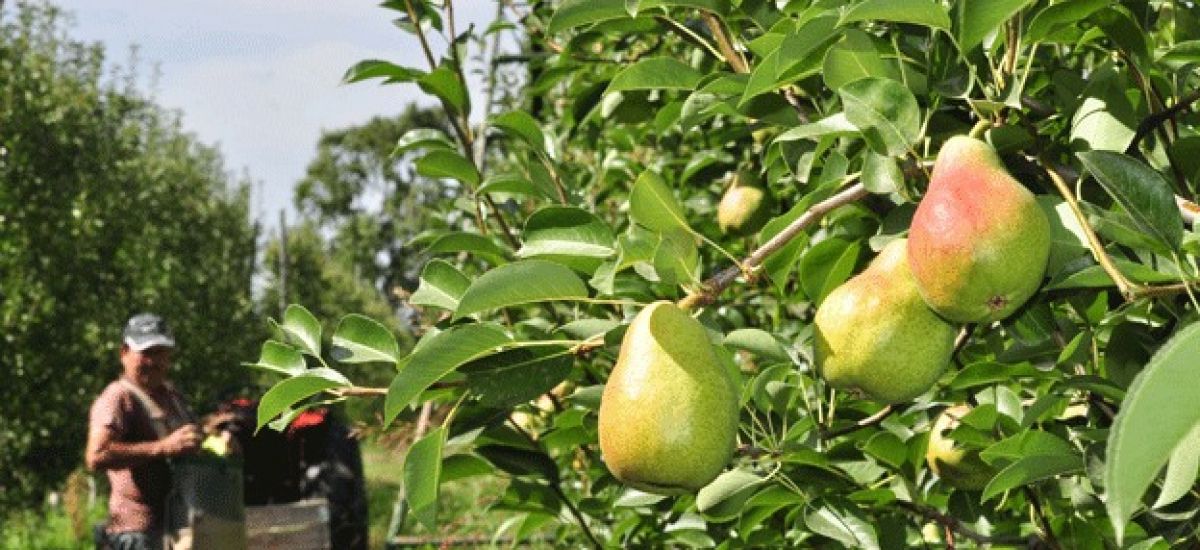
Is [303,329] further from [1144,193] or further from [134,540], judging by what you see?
[134,540]

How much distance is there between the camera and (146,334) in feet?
16.5

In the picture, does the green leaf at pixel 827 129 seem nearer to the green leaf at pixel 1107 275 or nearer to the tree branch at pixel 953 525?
the green leaf at pixel 1107 275

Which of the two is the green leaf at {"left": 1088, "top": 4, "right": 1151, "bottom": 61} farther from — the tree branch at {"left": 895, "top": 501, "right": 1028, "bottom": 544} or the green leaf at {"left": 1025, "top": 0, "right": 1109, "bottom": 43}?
the tree branch at {"left": 895, "top": 501, "right": 1028, "bottom": 544}

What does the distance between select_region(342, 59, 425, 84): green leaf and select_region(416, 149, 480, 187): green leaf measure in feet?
0.43

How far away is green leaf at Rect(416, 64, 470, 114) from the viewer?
5.40 ft

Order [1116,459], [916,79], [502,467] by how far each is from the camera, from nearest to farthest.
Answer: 1. [1116,459]
2. [916,79]
3. [502,467]

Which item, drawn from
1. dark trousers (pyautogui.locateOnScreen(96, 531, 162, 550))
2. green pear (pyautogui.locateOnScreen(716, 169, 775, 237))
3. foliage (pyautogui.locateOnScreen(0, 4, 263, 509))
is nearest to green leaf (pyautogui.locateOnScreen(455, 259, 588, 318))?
green pear (pyautogui.locateOnScreen(716, 169, 775, 237))

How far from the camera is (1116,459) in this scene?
57cm

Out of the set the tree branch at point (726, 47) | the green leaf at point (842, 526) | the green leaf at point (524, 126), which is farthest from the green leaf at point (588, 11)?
the green leaf at point (842, 526)

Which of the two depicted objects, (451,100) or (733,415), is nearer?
(733,415)

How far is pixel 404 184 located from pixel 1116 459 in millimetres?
47614

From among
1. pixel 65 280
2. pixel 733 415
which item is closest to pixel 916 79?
pixel 733 415

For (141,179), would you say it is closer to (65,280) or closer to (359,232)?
(65,280)

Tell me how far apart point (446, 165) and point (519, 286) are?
1.83 feet
